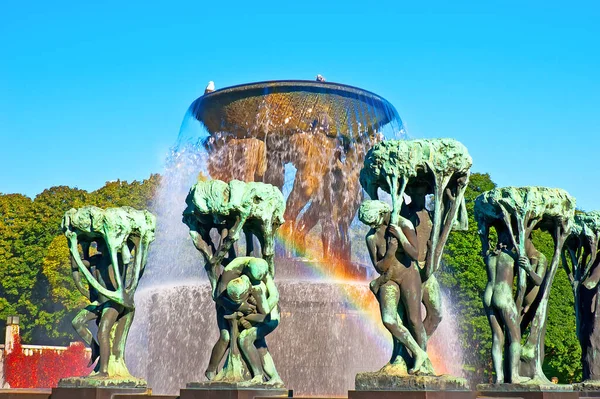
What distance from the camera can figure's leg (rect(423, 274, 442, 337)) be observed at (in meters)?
11.2

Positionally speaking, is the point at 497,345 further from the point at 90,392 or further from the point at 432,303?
the point at 90,392

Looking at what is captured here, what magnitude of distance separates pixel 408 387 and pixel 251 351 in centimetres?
232

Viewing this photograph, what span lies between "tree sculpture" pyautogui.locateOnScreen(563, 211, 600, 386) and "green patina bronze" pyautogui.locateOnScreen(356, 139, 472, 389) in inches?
160

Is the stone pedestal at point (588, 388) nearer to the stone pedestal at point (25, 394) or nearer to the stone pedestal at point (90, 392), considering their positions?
the stone pedestal at point (90, 392)

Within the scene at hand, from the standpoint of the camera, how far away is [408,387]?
10062 millimetres

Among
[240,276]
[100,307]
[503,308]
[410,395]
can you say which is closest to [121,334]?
[100,307]

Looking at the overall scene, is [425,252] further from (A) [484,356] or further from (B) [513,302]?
(A) [484,356]

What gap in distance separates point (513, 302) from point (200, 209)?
4.48 meters

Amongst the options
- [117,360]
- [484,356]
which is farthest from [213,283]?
[484,356]

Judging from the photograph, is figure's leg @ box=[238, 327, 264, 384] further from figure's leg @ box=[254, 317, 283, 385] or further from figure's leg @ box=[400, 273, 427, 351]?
figure's leg @ box=[400, 273, 427, 351]

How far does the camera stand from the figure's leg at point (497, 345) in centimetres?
1211

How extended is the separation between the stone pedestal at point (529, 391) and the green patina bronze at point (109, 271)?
4.94 m

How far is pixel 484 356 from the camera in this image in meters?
31.9

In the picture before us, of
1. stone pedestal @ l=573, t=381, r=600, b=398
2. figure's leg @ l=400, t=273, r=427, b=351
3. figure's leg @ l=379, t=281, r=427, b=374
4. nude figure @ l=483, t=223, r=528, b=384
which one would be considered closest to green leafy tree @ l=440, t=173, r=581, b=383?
stone pedestal @ l=573, t=381, r=600, b=398
